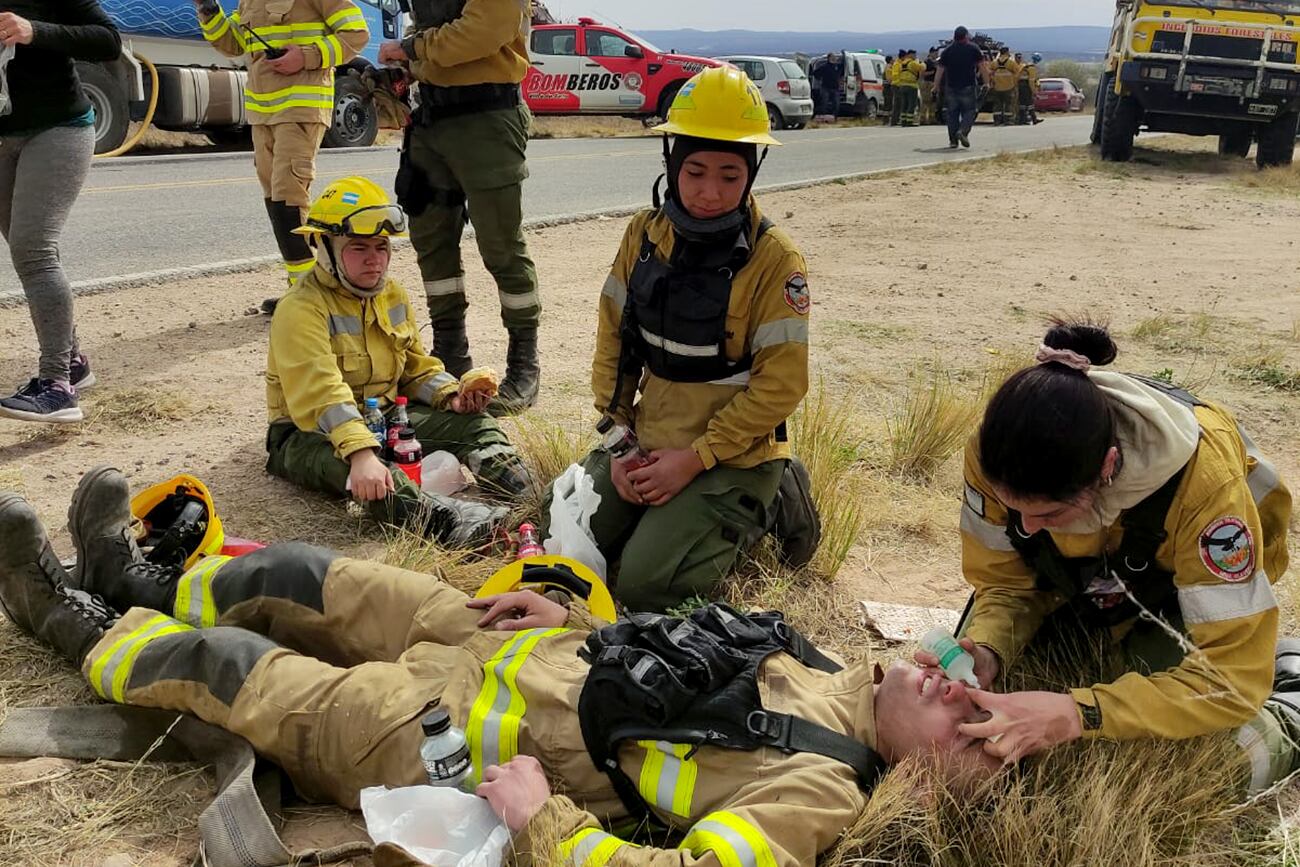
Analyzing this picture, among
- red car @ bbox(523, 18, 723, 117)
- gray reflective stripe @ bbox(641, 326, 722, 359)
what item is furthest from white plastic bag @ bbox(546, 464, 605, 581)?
red car @ bbox(523, 18, 723, 117)

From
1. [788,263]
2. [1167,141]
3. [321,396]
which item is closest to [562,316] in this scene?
[321,396]

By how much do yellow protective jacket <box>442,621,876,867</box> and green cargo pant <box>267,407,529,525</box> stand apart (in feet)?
4.10

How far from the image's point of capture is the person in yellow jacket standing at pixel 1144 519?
208cm

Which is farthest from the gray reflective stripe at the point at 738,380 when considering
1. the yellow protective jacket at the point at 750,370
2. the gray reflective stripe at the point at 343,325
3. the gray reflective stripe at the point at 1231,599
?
the gray reflective stripe at the point at 1231,599

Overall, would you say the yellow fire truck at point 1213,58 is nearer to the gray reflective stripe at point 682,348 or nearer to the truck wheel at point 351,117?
the truck wheel at point 351,117

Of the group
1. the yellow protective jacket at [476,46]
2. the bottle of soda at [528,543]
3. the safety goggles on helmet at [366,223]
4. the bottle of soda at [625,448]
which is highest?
the yellow protective jacket at [476,46]

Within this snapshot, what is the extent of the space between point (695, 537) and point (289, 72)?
340cm

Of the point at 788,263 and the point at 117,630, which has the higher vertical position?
the point at 788,263

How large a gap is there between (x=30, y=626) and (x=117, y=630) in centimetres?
35

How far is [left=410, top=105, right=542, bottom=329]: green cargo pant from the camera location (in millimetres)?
4684

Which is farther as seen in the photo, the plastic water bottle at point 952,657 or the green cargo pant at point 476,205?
the green cargo pant at point 476,205

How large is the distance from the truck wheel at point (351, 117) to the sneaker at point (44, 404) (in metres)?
11.1

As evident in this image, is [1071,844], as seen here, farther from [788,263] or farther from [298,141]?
[298,141]

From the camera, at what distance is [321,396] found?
12.3 ft
